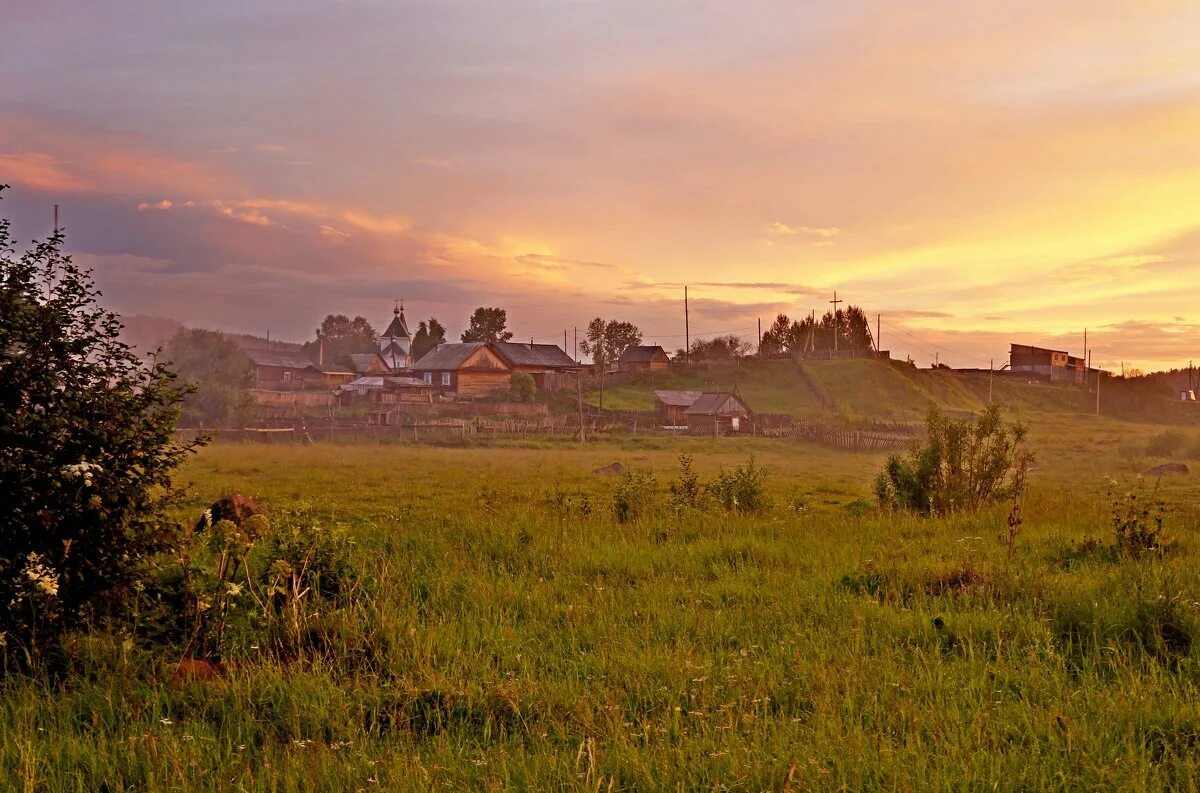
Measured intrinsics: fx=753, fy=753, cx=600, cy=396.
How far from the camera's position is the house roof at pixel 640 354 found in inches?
3834

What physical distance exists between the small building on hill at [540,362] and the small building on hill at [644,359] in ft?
33.9

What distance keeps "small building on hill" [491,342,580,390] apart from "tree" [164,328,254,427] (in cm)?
2567

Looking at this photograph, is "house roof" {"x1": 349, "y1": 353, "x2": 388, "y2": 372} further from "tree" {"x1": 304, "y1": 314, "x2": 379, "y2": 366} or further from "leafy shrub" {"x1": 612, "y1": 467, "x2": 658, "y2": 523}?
"leafy shrub" {"x1": 612, "y1": 467, "x2": 658, "y2": 523}

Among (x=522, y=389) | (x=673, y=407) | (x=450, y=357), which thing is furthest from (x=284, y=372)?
(x=673, y=407)

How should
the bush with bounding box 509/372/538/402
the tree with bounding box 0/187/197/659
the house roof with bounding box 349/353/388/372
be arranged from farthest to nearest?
the house roof with bounding box 349/353/388/372
the bush with bounding box 509/372/538/402
the tree with bounding box 0/187/197/659

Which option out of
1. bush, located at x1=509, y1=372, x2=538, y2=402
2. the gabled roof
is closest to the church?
the gabled roof

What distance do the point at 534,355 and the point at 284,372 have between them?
97.4 ft

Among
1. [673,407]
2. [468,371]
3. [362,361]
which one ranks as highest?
[362,361]

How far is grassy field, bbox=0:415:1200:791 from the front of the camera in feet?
12.5

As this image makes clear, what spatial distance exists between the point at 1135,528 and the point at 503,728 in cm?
793

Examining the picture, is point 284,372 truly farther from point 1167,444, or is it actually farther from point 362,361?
point 1167,444

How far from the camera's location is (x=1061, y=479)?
89.7 ft

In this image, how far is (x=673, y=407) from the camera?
218ft

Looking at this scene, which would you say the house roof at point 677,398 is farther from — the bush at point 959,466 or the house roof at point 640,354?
the bush at point 959,466
